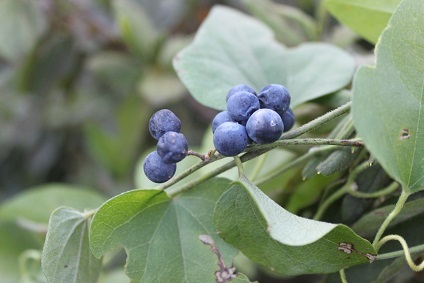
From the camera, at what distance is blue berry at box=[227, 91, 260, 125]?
53 centimetres

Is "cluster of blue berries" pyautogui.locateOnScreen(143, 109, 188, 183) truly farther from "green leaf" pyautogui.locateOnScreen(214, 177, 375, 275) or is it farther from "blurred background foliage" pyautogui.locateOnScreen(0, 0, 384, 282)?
"blurred background foliage" pyautogui.locateOnScreen(0, 0, 384, 282)

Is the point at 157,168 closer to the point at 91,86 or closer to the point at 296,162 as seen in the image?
the point at 296,162

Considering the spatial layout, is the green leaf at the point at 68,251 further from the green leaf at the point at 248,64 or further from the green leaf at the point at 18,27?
the green leaf at the point at 18,27

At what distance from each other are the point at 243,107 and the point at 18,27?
816 millimetres

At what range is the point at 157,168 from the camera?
1.76 feet

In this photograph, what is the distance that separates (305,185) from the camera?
0.74m

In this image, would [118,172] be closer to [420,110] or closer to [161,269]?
[161,269]

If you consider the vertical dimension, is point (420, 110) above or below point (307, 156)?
above

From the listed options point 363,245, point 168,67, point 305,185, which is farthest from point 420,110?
point 168,67

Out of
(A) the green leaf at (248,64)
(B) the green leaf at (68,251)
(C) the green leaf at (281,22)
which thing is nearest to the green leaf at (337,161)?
(A) the green leaf at (248,64)

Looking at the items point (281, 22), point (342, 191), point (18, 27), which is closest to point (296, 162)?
point (342, 191)

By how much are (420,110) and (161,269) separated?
0.94ft

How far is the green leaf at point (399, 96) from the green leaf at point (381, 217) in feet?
0.25

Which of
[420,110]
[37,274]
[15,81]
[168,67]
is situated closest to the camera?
[420,110]
